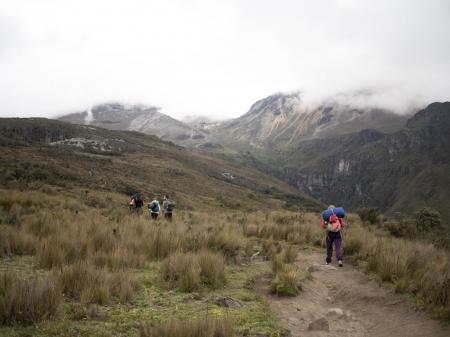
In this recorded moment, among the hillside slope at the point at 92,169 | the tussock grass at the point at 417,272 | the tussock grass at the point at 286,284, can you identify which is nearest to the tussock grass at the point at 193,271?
the tussock grass at the point at 286,284

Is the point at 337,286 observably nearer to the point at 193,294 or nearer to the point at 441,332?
the point at 441,332

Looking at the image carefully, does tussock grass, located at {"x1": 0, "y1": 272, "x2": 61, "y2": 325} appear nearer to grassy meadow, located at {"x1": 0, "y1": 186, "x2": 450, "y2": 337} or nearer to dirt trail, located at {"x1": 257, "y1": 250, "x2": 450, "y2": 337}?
grassy meadow, located at {"x1": 0, "y1": 186, "x2": 450, "y2": 337}

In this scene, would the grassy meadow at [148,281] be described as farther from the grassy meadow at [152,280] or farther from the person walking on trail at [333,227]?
the person walking on trail at [333,227]

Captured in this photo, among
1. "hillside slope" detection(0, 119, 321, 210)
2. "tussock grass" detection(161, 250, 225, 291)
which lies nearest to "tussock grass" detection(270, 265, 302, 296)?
"tussock grass" detection(161, 250, 225, 291)

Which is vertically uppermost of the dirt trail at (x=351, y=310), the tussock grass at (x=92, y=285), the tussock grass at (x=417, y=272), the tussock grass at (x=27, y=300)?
the tussock grass at (x=27, y=300)

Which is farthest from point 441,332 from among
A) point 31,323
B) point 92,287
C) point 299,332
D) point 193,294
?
point 31,323

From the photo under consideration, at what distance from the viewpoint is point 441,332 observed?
5.59 meters

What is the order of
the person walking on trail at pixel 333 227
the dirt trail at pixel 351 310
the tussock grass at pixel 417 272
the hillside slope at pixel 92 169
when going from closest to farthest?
the dirt trail at pixel 351 310 < the tussock grass at pixel 417 272 < the person walking on trail at pixel 333 227 < the hillside slope at pixel 92 169

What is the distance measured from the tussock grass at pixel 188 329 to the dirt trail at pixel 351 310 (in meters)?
1.82

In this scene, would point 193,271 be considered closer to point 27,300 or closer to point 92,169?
point 27,300

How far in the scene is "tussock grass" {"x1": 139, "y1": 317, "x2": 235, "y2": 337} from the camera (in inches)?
164

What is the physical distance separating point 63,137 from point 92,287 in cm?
11790

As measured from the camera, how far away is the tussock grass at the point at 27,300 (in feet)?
14.7

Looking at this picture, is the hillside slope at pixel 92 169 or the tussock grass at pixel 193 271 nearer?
the tussock grass at pixel 193 271
